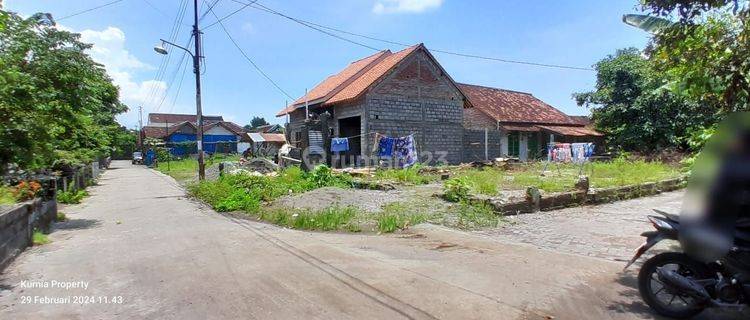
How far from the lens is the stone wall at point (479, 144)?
2498 centimetres

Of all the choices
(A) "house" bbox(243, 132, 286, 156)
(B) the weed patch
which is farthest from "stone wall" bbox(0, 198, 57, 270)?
(A) "house" bbox(243, 132, 286, 156)

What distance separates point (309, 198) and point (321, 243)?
4.43 meters

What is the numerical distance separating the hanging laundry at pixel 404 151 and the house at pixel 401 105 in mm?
2103

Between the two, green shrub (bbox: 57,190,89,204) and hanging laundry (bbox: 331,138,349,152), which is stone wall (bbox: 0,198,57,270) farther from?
hanging laundry (bbox: 331,138,349,152)

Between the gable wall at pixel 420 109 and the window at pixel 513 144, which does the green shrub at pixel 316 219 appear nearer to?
the gable wall at pixel 420 109

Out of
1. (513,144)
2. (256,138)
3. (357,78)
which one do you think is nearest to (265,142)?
(256,138)

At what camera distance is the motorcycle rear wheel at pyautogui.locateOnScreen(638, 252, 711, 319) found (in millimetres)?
3908

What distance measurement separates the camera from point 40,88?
29.4ft

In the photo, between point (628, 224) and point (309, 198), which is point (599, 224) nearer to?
point (628, 224)

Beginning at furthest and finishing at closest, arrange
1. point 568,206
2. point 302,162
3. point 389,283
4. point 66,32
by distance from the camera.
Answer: point 302,162, point 568,206, point 66,32, point 389,283

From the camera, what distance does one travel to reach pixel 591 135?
30969 mm

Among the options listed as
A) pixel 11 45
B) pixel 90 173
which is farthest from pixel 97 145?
pixel 11 45

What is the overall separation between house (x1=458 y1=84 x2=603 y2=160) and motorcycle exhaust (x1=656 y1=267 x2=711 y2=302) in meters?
22.2

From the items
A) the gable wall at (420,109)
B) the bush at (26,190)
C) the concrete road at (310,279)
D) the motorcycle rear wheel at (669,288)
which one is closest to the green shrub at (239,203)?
the concrete road at (310,279)
